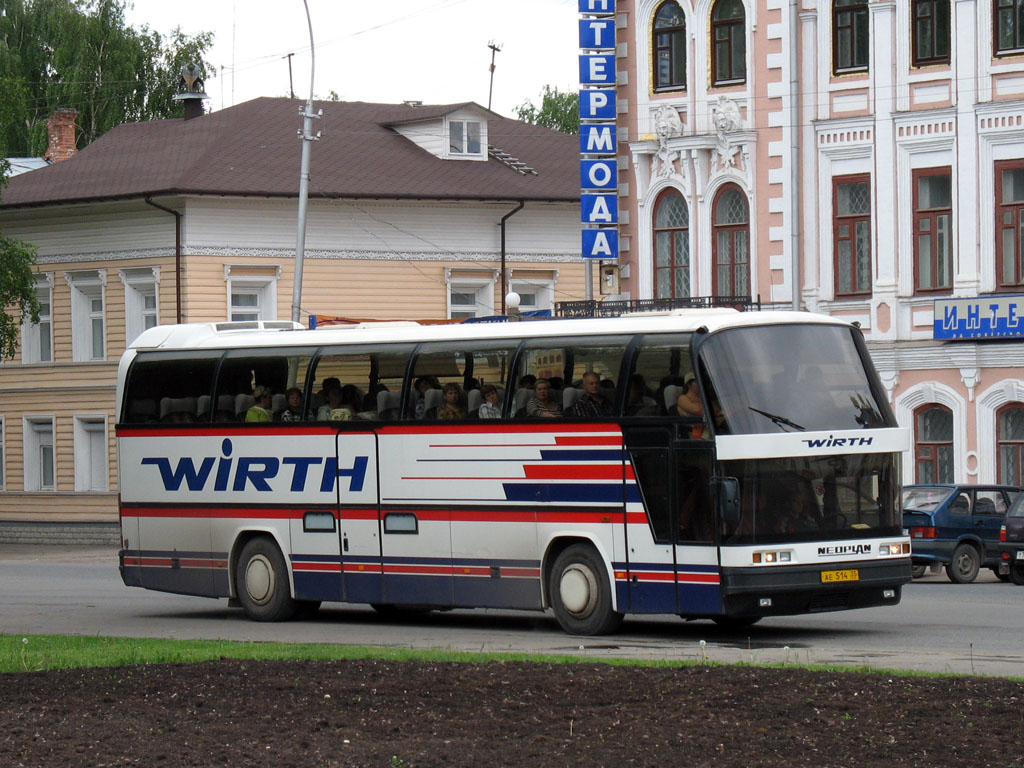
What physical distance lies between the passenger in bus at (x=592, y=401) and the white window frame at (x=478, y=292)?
2978 centimetres

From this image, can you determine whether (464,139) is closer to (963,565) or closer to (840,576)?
(963,565)

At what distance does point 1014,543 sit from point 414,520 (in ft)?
36.1

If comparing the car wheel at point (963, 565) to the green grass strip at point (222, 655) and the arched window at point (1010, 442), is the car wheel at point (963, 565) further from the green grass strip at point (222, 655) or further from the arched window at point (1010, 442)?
the green grass strip at point (222, 655)

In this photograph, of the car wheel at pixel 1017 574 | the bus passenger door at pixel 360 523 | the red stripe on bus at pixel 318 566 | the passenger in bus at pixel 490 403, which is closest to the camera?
the passenger in bus at pixel 490 403

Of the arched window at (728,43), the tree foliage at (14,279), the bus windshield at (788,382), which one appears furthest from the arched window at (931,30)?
the tree foliage at (14,279)

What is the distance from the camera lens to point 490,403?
1936cm

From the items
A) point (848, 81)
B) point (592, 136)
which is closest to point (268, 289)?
point (592, 136)

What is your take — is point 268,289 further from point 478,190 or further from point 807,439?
point 807,439

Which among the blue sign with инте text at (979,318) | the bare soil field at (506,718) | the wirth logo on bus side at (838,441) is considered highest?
the blue sign with инте text at (979,318)

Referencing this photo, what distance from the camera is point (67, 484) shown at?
4750cm

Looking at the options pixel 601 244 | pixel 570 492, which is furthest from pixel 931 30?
pixel 570 492

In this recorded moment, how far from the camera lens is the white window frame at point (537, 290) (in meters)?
49.2

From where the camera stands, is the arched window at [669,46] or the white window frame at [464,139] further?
the white window frame at [464,139]

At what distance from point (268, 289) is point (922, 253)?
17.6 meters
